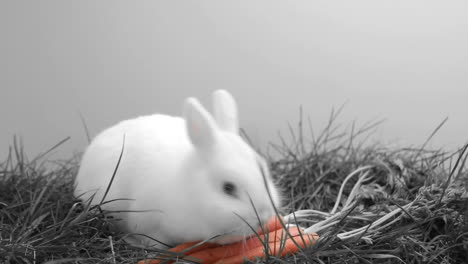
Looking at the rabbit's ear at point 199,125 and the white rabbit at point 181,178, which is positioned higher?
the rabbit's ear at point 199,125

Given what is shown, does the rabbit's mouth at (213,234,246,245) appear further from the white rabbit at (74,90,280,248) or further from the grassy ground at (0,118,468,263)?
the grassy ground at (0,118,468,263)

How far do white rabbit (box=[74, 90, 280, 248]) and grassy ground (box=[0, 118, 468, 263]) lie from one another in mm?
84

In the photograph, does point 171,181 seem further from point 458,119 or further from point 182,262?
point 458,119

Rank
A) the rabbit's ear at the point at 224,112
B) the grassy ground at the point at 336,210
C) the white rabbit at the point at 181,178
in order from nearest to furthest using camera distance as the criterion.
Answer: the white rabbit at the point at 181,178
the grassy ground at the point at 336,210
the rabbit's ear at the point at 224,112

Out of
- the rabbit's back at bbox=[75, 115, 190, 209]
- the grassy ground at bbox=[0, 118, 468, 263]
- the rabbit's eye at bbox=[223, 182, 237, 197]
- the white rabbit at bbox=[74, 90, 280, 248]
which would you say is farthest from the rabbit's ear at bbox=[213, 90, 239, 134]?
the grassy ground at bbox=[0, 118, 468, 263]

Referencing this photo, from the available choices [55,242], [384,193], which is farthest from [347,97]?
[55,242]

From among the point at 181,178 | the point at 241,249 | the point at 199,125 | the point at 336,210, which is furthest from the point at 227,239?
the point at 336,210

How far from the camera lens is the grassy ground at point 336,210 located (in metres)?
1.51

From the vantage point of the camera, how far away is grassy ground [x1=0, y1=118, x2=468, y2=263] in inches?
59.3

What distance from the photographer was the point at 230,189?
1.41 metres

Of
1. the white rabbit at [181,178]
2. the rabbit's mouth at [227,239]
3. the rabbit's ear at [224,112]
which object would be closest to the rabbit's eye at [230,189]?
the white rabbit at [181,178]

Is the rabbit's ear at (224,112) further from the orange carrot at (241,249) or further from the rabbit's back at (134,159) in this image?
the orange carrot at (241,249)

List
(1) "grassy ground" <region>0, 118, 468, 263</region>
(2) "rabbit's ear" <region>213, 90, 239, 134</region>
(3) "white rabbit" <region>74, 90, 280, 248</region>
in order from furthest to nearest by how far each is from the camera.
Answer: (2) "rabbit's ear" <region>213, 90, 239, 134</region> < (1) "grassy ground" <region>0, 118, 468, 263</region> < (3) "white rabbit" <region>74, 90, 280, 248</region>

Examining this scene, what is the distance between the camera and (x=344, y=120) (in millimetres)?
2656
